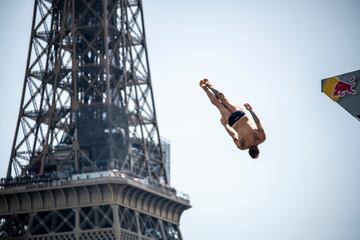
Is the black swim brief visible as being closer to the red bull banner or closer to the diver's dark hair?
the diver's dark hair

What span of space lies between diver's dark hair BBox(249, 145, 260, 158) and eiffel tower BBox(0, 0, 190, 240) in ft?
218

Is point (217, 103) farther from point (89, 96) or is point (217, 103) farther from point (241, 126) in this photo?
point (89, 96)

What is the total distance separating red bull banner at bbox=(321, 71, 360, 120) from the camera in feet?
112

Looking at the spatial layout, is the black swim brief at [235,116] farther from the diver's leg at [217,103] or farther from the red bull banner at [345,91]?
the red bull banner at [345,91]

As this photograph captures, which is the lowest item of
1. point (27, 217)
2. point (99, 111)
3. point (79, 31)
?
point (27, 217)

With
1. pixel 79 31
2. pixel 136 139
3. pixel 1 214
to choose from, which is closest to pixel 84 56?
pixel 79 31

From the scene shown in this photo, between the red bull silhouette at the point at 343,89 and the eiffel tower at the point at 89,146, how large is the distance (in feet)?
225

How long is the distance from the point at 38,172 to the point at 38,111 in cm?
594

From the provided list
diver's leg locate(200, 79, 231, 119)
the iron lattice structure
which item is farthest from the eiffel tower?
diver's leg locate(200, 79, 231, 119)

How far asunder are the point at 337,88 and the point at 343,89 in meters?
0.17

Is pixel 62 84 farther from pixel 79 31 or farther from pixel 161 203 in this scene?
pixel 161 203

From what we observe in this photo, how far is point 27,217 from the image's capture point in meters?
108

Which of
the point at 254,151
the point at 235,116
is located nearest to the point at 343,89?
the point at 254,151

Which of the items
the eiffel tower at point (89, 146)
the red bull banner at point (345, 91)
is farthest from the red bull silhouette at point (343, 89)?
the eiffel tower at point (89, 146)
